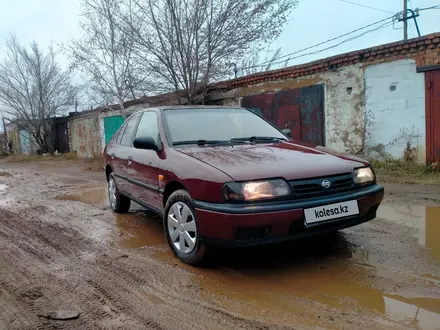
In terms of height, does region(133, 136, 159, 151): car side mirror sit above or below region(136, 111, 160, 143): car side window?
below

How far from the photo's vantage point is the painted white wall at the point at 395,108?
832 centimetres

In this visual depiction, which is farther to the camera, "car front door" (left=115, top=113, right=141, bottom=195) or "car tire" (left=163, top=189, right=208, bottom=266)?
"car front door" (left=115, top=113, right=141, bottom=195)

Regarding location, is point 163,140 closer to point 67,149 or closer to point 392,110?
point 392,110

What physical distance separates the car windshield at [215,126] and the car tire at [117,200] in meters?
1.82

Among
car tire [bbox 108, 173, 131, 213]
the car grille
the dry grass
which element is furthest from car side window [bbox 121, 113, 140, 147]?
the dry grass

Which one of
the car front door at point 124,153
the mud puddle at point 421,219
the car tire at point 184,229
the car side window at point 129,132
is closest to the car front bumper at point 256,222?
the car tire at point 184,229

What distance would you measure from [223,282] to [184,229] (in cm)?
60

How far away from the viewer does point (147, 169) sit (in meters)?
3.90

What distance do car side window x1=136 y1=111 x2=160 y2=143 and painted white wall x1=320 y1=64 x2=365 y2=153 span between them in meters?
6.73

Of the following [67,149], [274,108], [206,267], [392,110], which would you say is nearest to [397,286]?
[206,267]

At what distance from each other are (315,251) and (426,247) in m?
1.09

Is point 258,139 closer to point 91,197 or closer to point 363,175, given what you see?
point 363,175

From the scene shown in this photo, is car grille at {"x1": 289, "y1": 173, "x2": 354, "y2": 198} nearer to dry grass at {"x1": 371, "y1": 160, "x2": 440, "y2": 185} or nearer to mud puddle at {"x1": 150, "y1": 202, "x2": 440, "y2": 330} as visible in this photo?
mud puddle at {"x1": 150, "y1": 202, "x2": 440, "y2": 330}

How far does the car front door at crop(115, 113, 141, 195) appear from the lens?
4700 millimetres
